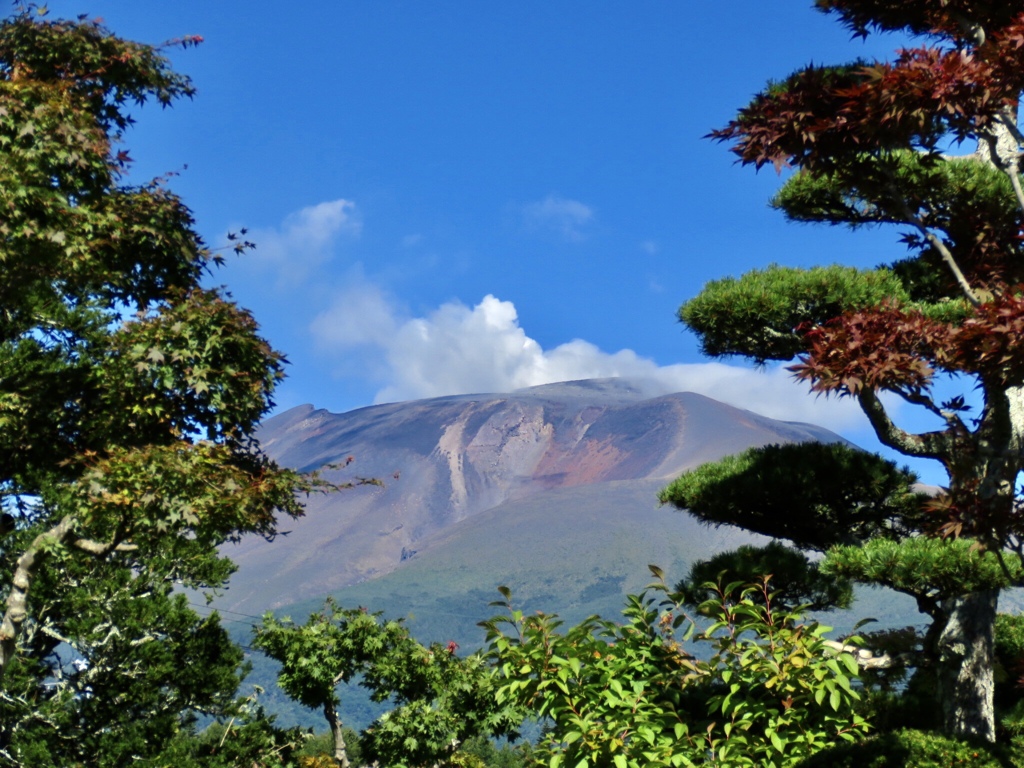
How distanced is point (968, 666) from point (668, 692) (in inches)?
130

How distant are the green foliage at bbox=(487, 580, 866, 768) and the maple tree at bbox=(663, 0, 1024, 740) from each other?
129 cm

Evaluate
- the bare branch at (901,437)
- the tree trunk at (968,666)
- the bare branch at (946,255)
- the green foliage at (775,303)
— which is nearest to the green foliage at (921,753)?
the tree trunk at (968,666)

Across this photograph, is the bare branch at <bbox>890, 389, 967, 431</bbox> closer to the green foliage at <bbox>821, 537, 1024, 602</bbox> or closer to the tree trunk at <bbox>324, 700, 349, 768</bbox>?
the green foliage at <bbox>821, 537, 1024, 602</bbox>

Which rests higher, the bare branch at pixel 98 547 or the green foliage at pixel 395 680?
the bare branch at pixel 98 547

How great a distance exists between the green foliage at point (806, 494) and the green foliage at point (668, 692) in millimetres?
3665

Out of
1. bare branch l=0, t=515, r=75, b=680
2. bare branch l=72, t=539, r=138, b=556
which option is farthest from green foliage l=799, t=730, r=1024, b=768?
bare branch l=0, t=515, r=75, b=680

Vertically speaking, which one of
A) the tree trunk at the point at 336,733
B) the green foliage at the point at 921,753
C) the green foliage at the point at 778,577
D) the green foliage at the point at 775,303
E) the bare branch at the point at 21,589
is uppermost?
the green foliage at the point at 775,303

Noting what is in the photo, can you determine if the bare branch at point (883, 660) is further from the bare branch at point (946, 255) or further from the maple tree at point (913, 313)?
the bare branch at point (946, 255)

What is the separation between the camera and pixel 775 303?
9.31 meters

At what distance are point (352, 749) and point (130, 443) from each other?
25.5 m

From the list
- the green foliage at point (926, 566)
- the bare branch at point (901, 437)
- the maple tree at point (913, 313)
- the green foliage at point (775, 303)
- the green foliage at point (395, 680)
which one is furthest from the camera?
the green foliage at point (395, 680)

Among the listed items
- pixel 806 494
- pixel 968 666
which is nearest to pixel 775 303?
pixel 806 494

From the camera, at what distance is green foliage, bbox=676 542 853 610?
950 centimetres

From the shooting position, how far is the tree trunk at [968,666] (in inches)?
313
